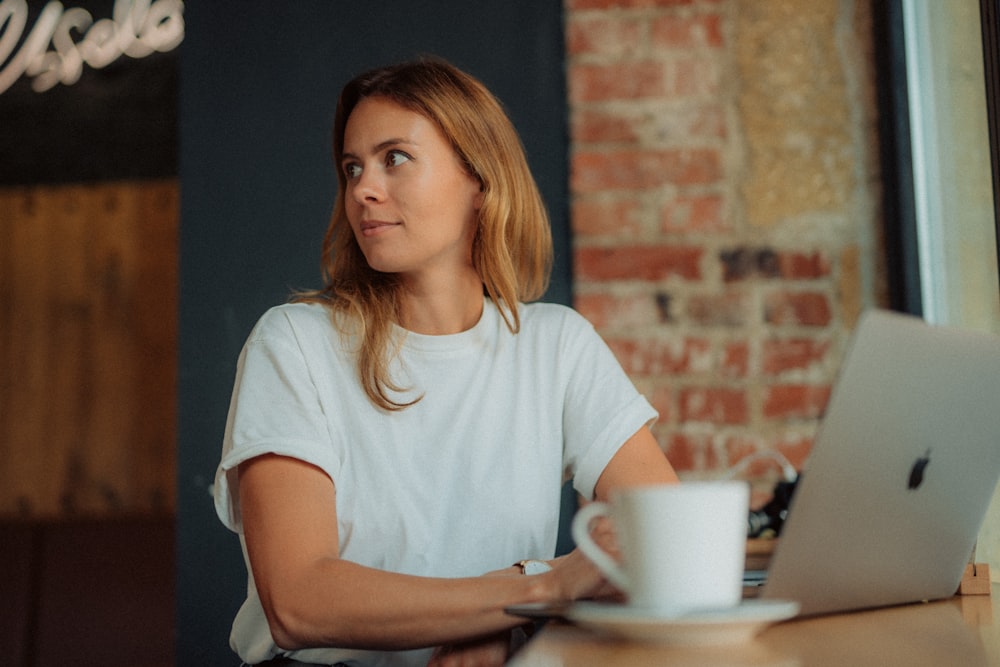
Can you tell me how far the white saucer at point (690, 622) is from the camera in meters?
0.60

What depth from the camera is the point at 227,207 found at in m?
2.21

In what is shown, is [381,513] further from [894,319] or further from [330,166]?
[330,166]

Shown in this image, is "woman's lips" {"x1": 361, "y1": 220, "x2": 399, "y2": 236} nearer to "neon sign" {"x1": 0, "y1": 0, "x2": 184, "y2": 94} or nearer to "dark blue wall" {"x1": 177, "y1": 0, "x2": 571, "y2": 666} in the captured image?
"dark blue wall" {"x1": 177, "y1": 0, "x2": 571, "y2": 666}

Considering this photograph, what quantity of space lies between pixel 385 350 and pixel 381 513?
0.23 m

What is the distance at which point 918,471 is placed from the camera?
778 mm

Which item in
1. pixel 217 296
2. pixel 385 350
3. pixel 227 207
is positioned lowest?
pixel 385 350

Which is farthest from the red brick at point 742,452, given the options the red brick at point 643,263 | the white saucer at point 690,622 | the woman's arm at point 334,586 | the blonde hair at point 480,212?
the white saucer at point 690,622

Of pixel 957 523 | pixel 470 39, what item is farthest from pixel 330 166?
pixel 957 523

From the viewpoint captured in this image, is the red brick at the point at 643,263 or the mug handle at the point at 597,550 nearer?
the mug handle at the point at 597,550

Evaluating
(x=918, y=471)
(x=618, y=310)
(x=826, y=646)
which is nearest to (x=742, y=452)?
(x=618, y=310)

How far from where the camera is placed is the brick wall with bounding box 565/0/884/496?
1988 millimetres

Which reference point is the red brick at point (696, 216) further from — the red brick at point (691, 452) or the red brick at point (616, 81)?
the red brick at point (691, 452)

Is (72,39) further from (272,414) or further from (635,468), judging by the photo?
(635,468)

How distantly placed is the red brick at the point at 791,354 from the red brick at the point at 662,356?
12 centimetres
